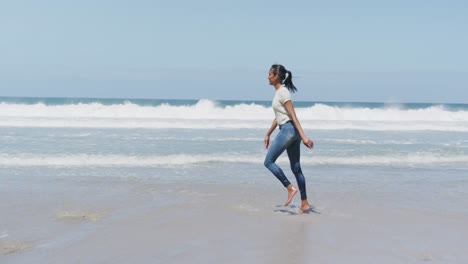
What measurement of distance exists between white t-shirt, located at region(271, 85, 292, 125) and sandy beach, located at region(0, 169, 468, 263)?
1.12 m

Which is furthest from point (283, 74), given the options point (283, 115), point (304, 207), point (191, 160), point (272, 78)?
point (191, 160)

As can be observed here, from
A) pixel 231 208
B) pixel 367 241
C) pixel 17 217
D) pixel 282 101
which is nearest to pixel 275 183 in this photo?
pixel 231 208

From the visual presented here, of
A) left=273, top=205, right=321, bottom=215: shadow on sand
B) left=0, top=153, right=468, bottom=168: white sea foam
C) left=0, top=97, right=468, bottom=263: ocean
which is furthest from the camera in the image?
left=0, top=153, right=468, bottom=168: white sea foam

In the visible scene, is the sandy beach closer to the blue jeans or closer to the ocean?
the ocean

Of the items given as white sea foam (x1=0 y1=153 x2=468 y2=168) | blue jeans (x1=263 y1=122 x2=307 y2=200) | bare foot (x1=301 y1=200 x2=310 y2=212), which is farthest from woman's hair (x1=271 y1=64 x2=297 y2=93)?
white sea foam (x1=0 y1=153 x2=468 y2=168)

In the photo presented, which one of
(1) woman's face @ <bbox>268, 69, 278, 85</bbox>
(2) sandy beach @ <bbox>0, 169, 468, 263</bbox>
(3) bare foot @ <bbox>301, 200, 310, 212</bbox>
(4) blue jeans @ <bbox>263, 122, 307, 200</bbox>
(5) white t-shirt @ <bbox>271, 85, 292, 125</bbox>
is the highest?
(1) woman's face @ <bbox>268, 69, 278, 85</bbox>

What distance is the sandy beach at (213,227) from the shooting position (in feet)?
13.2

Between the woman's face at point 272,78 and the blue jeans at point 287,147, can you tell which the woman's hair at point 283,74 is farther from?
the blue jeans at point 287,147

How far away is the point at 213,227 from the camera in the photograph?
4984mm

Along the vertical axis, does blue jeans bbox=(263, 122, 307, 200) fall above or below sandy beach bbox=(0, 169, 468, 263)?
above

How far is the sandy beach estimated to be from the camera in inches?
159

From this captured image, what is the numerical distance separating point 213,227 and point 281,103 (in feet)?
5.38

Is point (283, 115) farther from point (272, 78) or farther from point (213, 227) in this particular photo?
point (213, 227)

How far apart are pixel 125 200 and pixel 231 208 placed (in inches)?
55.9
